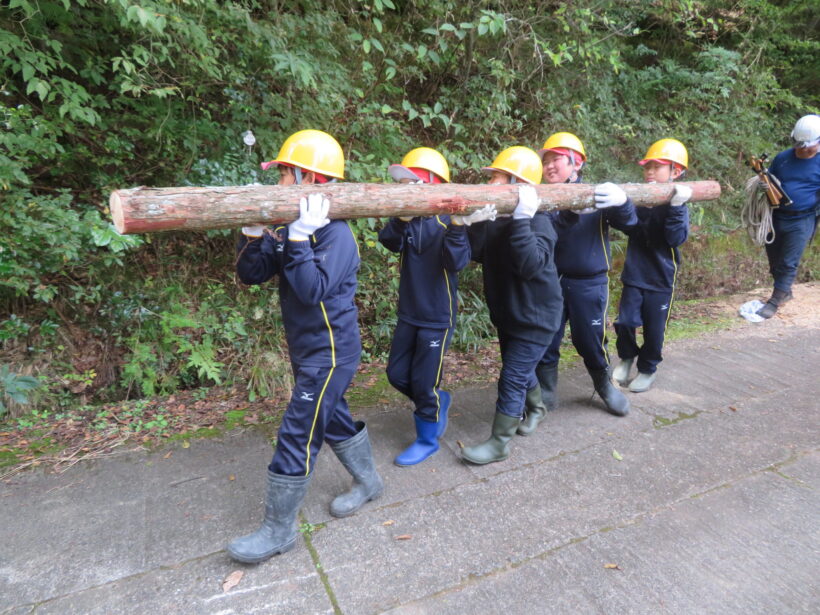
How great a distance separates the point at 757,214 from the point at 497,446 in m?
5.11

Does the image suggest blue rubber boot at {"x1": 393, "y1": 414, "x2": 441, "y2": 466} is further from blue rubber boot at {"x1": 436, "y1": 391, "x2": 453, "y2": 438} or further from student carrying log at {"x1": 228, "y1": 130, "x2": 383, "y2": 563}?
student carrying log at {"x1": 228, "y1": 130, "x2": 383, "y2": 563}

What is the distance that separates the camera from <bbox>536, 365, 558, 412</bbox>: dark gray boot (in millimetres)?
3943

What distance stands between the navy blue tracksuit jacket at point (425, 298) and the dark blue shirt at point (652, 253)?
1.91 metres

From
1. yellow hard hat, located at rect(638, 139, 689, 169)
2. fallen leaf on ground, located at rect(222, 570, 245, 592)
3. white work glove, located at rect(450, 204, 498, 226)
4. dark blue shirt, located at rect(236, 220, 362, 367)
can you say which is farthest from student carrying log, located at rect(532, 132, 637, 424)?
fallen leaf on ground, located at rect(222, 570, 245, 592)

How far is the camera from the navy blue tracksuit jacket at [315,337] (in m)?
2.33

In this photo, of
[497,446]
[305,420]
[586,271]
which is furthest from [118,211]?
[586,271]

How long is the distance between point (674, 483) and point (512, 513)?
3.59ft

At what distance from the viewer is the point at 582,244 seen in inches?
144

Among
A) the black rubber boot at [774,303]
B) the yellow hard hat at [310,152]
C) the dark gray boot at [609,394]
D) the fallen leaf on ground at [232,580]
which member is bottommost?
the fallen leaf on ground at [232,580]

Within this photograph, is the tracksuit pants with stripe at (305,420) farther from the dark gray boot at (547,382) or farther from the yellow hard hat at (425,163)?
the dark gray boot at (547,382)

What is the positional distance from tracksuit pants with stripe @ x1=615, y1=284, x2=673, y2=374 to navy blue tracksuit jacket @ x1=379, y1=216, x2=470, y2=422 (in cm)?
193

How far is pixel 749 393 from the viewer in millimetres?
4215

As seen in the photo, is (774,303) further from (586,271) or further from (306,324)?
(306,324)

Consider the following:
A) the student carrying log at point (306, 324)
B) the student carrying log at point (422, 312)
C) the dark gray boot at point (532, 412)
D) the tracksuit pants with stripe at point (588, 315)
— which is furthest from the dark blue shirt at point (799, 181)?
the student carrying log at point (306, 324)
